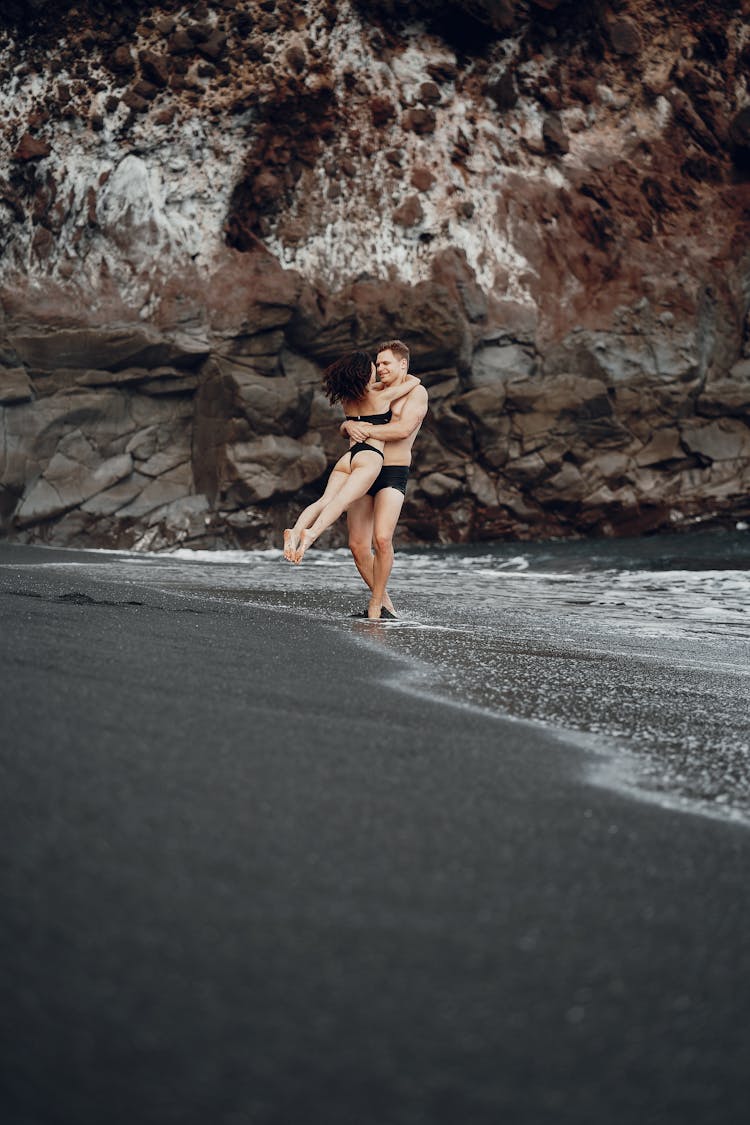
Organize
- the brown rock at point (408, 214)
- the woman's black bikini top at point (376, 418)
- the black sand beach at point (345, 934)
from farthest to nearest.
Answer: the brown rock at point (408, 214) < the woman's black bikini top at point (376, 418) < the black sand beach at point (345, 934)

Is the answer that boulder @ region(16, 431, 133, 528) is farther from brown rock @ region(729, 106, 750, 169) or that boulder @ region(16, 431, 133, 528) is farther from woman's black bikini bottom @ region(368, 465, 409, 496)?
brown rock @ region(729, 106, 750, 169)

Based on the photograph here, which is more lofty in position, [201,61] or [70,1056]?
[201,61]

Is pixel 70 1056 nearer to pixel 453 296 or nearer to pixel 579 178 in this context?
pixel 453 296

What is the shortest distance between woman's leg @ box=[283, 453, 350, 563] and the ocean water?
1.43 ft

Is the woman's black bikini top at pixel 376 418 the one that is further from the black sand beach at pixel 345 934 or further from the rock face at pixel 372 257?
the rock face at pixel 372 257

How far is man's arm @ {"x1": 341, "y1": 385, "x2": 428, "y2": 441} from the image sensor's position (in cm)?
587

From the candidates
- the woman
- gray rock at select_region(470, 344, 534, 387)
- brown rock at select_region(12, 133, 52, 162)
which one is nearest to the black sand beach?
the woman

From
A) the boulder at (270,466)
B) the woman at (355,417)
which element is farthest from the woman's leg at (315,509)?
the boulder at (270,466)

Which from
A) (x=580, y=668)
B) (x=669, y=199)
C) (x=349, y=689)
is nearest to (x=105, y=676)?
(x=349, y=689)

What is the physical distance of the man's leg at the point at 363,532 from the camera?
19.7 ft

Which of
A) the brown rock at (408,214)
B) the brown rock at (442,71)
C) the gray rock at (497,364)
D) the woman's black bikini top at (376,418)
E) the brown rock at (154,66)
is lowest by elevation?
the woman's black bikini top at (376,418)

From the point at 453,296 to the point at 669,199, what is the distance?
15.2ft

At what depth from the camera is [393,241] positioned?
1673 centimetres

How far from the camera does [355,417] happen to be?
6039 mm
